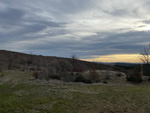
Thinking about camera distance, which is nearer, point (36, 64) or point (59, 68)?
point (59, 68)

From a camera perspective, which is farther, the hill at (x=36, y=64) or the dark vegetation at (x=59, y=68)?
the hill at (x=36, y=64)

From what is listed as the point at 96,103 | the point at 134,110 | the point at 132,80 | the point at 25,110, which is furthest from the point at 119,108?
the point at 132,80

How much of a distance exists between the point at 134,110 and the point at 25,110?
480cm

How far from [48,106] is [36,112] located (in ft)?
3.00

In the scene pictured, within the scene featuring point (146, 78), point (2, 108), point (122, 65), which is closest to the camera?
point (2, 108)

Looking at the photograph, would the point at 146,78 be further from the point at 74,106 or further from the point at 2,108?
the point at 2,108

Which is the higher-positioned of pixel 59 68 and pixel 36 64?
pixel 36 64

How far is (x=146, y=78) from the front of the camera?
28062mm

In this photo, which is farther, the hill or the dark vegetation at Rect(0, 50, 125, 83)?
the hill

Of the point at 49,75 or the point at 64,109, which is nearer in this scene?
the point at 64,109

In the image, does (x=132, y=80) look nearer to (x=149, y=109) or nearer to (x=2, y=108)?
(x=149, y=109)

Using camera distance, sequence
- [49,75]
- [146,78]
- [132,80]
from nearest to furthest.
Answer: [49,75]
[132,80]
[146,78]

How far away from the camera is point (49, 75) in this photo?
76.5 feet

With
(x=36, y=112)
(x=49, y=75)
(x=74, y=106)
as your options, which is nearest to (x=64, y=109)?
(x=74, y=106)
